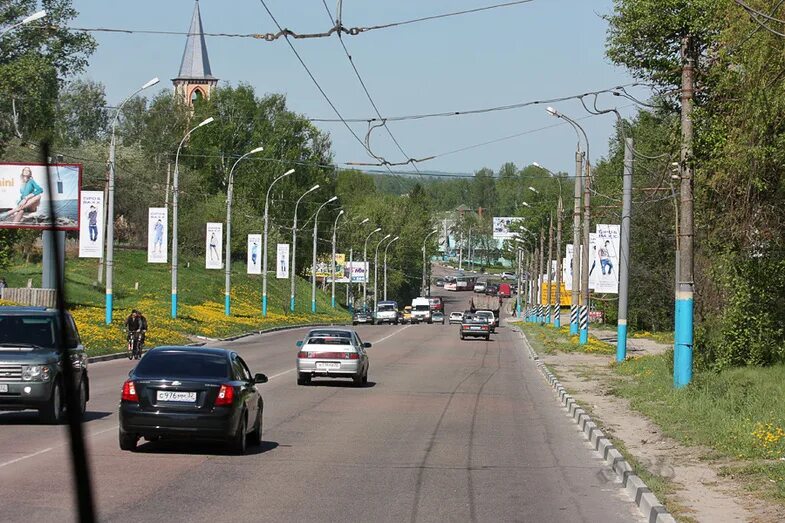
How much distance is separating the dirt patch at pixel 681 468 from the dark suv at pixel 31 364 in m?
8.26

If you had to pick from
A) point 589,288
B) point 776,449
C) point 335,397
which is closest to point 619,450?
point 776,449

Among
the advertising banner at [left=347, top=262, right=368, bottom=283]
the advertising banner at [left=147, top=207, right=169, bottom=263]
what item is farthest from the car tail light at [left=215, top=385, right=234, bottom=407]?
the advertising banner at [left=347, top=262, right=368, bottom=283]

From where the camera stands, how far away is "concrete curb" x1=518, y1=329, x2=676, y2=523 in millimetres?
10564

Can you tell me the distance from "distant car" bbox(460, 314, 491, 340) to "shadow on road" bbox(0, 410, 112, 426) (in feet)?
156

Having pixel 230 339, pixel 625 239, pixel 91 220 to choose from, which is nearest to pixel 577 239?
pixel 625 239

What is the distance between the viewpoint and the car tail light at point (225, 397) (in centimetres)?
1508

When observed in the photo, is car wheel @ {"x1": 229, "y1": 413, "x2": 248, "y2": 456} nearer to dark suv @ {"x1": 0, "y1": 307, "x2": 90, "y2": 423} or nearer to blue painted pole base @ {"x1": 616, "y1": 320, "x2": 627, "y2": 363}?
dark suv @ {"x1": 0, "y1": 307, "x2": 90, "y2": 423}

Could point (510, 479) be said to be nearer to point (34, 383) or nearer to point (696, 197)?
point (34, 383)

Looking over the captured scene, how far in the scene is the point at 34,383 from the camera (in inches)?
711

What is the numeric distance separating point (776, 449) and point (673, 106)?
1109 inches

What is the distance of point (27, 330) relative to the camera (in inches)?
749

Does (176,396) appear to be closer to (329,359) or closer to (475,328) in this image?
(329,359)

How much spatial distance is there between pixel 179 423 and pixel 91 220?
32548 millimetres

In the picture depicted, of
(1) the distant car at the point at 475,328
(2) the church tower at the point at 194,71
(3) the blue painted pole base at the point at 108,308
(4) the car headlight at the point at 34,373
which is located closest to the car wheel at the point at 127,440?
(4) the car headlight at the point at 34,373
